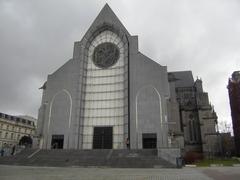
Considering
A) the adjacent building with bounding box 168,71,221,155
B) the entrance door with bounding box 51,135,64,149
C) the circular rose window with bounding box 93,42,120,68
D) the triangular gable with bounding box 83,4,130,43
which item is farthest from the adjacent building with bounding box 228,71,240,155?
the entrance door with bounding box 51,135,64,149

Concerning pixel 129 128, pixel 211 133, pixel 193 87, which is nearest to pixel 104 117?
pixel 129 128

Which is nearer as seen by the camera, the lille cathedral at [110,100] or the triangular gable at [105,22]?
the lille cathedral at [110,100]

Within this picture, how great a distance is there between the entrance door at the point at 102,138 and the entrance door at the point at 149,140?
5316mm

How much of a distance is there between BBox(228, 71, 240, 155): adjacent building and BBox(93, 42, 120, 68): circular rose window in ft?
107

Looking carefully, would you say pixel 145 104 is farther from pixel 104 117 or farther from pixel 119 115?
pixel 104 117

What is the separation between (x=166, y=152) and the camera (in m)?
22.6

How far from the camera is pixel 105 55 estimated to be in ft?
122

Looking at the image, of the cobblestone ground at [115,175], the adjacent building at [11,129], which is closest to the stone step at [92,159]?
the cobblestone ground at [115,175]

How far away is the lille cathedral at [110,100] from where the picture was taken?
3064cm

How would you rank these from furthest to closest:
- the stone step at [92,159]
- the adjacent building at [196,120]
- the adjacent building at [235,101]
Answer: the adjacent building at [235,101] < the adjacent building at [196,120] < the stone step at [92,159]

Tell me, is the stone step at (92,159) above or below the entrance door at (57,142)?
below

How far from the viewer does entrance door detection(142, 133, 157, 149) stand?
97.8 feet

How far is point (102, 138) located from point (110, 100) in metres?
6.19

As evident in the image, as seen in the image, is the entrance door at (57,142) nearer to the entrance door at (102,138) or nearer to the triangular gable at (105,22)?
the entrance door at (102,138)
